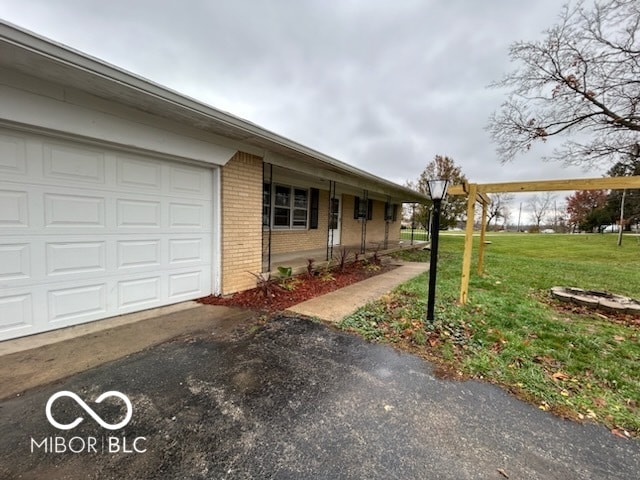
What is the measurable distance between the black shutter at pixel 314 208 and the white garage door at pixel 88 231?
5.27 metres

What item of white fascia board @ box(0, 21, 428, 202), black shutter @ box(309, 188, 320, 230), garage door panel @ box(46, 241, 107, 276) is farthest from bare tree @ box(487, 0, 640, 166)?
garage door panel @ box(46, 241, 107, 276)

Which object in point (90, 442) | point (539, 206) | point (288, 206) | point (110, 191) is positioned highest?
point (539, 206)

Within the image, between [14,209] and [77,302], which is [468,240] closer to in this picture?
[77,302]

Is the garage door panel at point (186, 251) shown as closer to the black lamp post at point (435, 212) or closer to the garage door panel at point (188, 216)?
the garage door panel at point (188, 216)

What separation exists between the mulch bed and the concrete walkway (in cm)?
22

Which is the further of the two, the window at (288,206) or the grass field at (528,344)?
the window at (288,206)

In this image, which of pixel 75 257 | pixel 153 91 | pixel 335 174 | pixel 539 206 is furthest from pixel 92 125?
pixel 539 206

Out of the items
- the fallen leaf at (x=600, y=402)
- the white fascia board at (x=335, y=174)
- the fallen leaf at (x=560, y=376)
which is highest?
the white fascia board at (x=335, y=174)

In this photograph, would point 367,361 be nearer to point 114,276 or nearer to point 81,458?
point 81,458

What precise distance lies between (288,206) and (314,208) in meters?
1.29

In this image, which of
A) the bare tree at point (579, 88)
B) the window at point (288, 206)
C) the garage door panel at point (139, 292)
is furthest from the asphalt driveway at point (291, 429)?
the bare tree at point (579, 88)

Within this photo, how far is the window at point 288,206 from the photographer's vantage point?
329 inches

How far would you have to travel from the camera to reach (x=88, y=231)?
3.56 m

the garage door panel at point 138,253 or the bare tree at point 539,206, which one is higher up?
the bare tree at point 539,206
